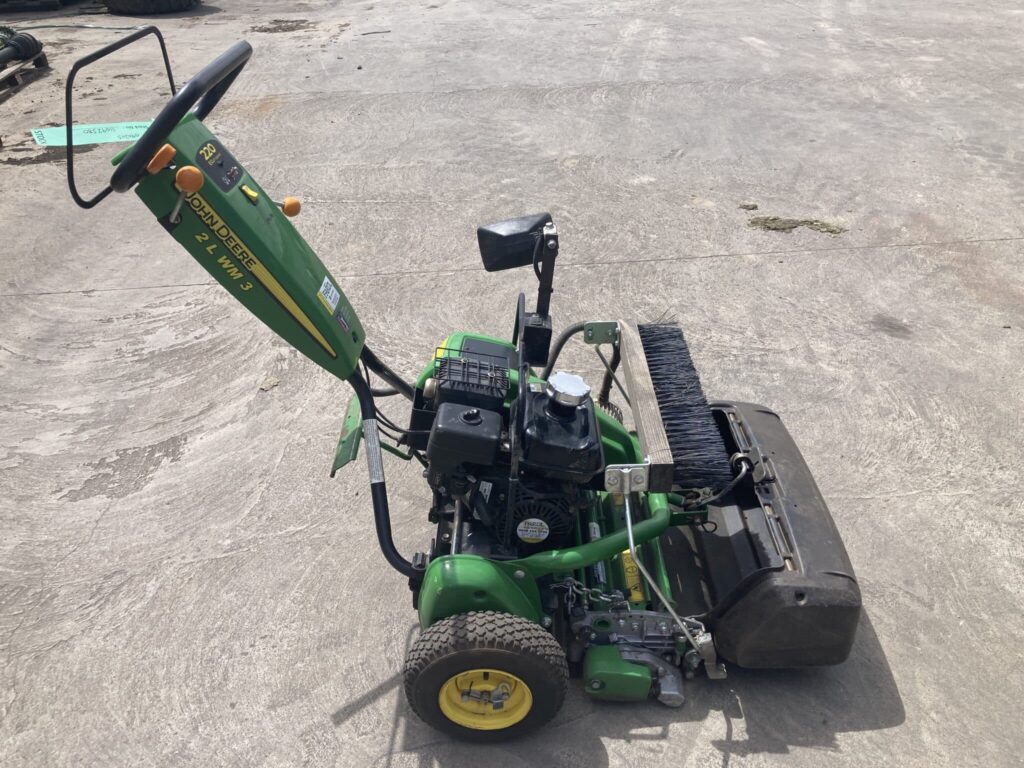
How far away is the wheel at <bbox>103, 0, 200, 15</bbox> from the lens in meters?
13.8

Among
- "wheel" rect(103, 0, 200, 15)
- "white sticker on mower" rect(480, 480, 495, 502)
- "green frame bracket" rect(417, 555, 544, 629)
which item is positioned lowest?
"wheel" rect(103, 0, 200, 15)

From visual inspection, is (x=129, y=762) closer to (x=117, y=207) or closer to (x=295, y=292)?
(x=295, y=292)

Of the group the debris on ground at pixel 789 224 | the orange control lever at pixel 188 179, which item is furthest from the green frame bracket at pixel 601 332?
the debris on ground at pixel 789 224

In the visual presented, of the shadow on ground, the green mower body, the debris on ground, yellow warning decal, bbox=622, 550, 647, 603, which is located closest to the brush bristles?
yellow warning decal, bbox=622, 550, 647, 603

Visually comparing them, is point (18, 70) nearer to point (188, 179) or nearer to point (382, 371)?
point (382, 371)

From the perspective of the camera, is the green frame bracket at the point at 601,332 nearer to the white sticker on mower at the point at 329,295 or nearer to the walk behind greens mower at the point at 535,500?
the walk behind greens mower at the point at 535,500

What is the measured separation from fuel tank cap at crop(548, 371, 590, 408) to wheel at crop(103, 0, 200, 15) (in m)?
14.2

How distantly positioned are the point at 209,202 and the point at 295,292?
406mm

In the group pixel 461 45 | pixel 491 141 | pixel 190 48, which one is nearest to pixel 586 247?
pixel 491 141

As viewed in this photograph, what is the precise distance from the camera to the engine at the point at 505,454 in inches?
107

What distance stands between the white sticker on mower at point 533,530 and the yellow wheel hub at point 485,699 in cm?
48

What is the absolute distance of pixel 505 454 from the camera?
9.36 ft

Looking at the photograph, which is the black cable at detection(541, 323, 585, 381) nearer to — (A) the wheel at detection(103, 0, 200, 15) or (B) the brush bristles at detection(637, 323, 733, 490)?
(B) the brush bristles at detection(637, 323, 733, 490)

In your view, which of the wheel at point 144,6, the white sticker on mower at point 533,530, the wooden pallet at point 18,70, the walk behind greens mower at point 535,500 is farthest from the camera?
the wheel at point 144,6
